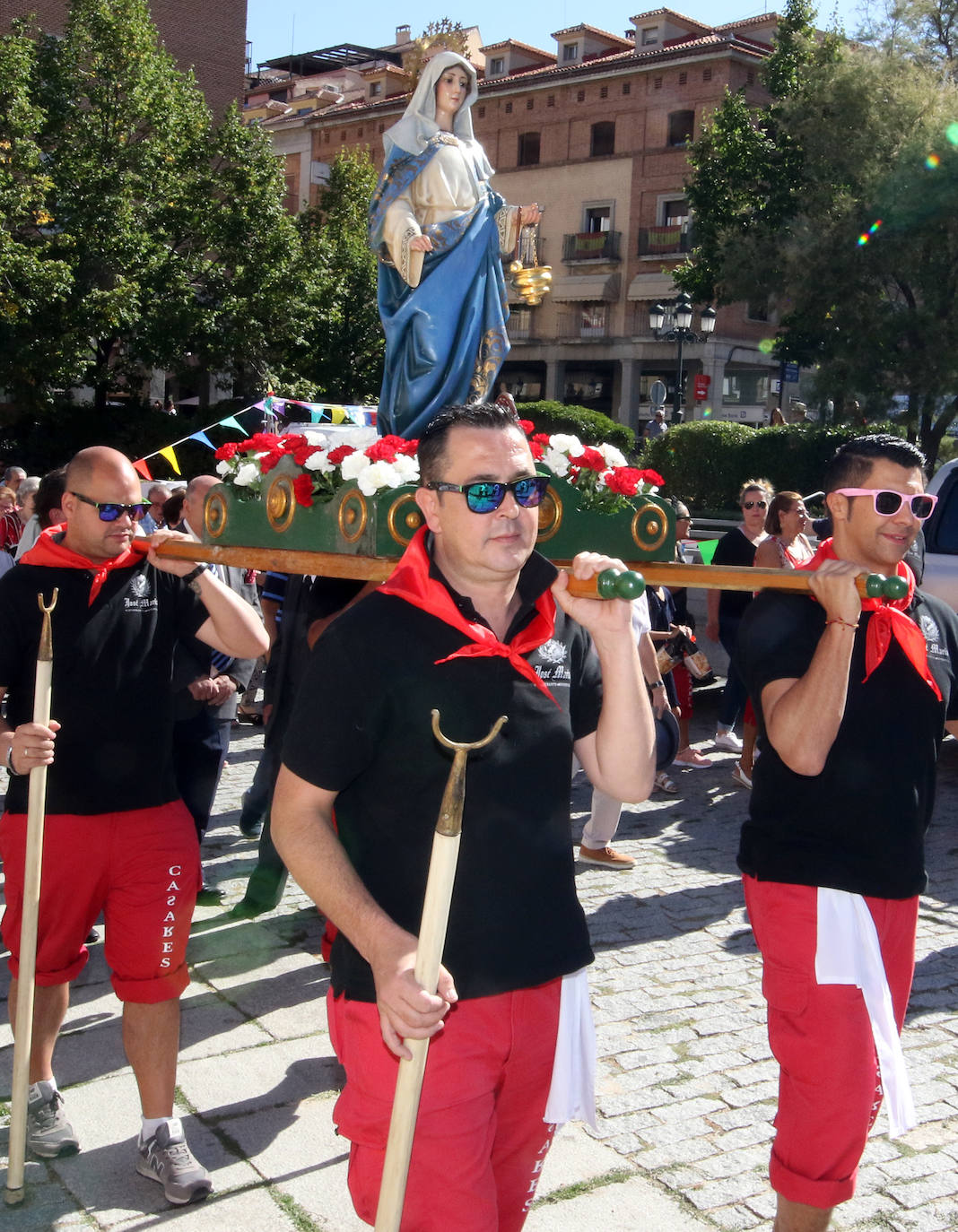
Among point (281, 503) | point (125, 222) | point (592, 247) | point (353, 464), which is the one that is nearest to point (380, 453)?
point (353, 464)

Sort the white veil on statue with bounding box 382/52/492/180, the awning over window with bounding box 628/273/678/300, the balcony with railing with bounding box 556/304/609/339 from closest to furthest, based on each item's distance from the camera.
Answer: the white veil on statue with bounding box 382/52/492/180
the awning over window with bounding box 628/273/678/300
the balcony with railing with bounding box 556/304/609/339

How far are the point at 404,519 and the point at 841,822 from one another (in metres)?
1.36

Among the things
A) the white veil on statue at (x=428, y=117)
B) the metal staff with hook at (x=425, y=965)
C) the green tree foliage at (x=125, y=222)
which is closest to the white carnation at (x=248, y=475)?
the white veil on statue at (x=428, y=117)

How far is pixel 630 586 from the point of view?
2.47 m

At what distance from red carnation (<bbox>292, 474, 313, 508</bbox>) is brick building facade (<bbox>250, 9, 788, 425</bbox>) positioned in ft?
129

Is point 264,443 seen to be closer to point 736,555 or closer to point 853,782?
point 853,782

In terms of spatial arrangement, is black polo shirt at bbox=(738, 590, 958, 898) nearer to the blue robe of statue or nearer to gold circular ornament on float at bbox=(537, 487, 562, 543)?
gold circular ornament on float at bbox=(537, 487, 562, 543)

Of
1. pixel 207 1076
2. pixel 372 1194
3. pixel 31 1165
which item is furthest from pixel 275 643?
pixel 372 1194

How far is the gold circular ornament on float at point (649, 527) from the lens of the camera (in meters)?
3.87

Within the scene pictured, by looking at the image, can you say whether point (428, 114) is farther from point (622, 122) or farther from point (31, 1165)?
point (622, 122)

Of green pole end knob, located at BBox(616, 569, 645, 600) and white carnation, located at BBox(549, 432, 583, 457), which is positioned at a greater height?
white carnation, located at BBox(549, 432, 583, 457)

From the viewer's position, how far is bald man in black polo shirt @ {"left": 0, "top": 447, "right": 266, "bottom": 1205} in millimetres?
3848

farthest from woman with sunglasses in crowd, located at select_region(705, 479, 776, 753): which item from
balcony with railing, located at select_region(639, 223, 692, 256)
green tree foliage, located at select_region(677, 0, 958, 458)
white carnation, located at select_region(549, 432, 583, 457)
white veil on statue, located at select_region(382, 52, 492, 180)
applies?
balcony with railing, located at select_region(639, 223, 692, 256)

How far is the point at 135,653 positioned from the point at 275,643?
2516 mm
